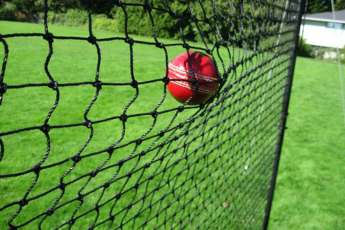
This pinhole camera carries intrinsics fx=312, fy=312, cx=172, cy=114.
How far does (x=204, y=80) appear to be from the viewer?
2146 mm

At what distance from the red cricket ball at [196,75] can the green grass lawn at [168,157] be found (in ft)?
0.55

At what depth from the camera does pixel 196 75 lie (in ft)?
7.05

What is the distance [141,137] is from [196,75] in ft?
2.08

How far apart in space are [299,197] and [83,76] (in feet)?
22.4

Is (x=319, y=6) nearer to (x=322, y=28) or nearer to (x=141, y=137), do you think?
(x=322, y=28)

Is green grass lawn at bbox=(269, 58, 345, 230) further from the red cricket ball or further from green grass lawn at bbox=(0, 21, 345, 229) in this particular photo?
the red cricket ball

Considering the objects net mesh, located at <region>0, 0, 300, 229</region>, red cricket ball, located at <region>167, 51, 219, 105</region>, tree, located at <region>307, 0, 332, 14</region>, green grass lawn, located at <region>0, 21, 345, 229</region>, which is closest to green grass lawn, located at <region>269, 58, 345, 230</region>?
green grass lawn, located at <region>0, 21, 345, 229</region>

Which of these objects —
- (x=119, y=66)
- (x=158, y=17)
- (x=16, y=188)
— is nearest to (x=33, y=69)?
(x=119, y=66)

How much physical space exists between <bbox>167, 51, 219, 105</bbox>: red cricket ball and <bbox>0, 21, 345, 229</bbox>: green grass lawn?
166 mm

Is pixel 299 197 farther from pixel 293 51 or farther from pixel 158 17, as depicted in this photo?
pixel 158 17

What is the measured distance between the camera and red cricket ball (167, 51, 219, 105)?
2148 mm

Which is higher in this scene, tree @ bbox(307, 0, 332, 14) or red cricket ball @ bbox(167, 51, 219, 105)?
tree @ bbox(307, 0, 332, 14)

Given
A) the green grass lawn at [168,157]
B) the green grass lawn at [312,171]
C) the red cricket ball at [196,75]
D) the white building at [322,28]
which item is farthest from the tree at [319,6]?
→ the red cricket ball at [196,75]

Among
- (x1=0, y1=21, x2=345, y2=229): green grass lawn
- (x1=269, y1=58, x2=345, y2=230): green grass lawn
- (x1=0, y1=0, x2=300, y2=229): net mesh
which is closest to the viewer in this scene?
(x1=0, y1=0, x2=300, y2=229): net mesh
